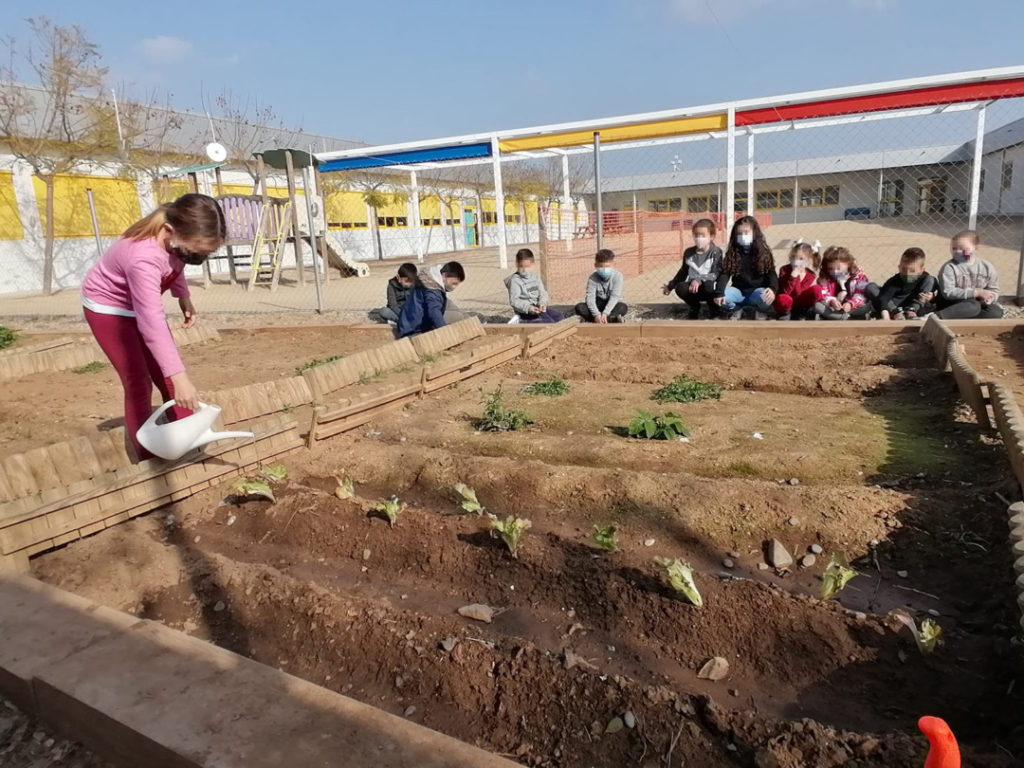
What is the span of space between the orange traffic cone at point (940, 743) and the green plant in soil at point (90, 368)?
7628 mm

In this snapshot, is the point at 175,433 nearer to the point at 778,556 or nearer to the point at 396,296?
the point at 778,556

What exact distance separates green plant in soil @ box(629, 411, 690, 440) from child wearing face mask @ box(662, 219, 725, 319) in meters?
4.42

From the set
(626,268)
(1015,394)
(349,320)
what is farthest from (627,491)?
→ (626,268)

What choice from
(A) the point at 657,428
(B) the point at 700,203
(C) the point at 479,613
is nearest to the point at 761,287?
(A) the point at 657,428

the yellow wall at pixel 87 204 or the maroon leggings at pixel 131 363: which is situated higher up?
the yellow wall at pixel 87 204

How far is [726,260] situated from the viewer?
26.4ft

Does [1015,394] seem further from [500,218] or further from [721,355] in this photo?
[500,218]

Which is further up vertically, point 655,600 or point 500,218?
point 500,218

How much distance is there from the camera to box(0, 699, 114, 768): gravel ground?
5.80ft

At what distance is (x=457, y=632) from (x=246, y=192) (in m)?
24.3

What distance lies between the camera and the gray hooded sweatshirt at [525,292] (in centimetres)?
818

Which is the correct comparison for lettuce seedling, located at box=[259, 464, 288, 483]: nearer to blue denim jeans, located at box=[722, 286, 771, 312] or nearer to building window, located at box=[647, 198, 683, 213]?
blue denim jeans, located at box=[722, 286, 771, 312]

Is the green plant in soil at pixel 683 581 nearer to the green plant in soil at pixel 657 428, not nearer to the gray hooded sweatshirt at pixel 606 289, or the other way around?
the green plant in soil at pixel 657 428

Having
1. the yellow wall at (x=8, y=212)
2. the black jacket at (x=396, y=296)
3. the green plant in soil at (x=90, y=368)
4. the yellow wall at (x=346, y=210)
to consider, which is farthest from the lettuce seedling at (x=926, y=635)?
the yellow wall at (x=346, y=210)
